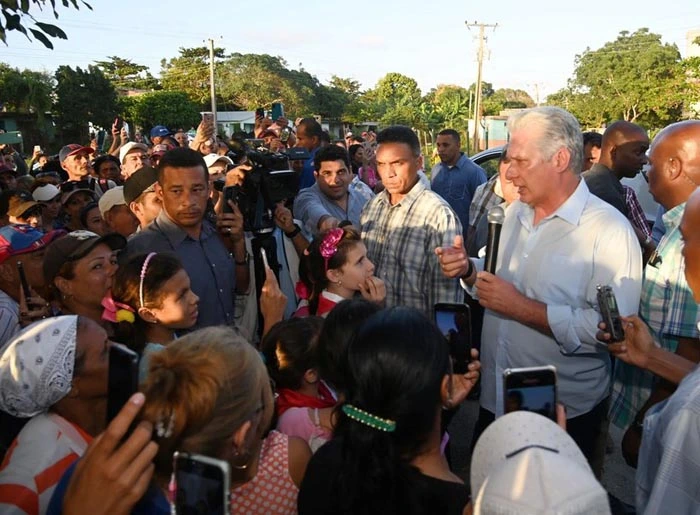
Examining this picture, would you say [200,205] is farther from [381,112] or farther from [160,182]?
[381,112]

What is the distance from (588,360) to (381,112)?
54107mm

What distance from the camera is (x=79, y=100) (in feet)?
101

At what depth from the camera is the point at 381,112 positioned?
54750 millimetres

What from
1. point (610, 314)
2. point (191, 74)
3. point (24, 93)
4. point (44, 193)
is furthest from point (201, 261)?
point (191, 74)

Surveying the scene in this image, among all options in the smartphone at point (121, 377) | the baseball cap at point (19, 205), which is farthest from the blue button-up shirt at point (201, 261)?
the baseball cap at point (19, 205)

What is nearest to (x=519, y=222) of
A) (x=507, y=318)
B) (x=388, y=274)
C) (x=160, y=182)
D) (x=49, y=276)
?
(x=507, y=318)

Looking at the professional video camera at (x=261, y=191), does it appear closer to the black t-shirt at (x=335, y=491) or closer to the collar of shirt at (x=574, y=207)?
the collar of shirt at (x=574, y=207)

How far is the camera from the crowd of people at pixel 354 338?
1.40 metres

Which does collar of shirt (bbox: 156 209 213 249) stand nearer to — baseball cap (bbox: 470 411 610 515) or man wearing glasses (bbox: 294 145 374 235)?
man wearing glasses (bbox: 294 145 374 235)

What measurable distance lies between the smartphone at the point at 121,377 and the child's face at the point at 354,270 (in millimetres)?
1840

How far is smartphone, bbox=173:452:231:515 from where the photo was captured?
1.11 metres

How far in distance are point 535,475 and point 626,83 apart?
165ft

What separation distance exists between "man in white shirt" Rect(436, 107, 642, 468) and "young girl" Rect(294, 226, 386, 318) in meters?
0.63

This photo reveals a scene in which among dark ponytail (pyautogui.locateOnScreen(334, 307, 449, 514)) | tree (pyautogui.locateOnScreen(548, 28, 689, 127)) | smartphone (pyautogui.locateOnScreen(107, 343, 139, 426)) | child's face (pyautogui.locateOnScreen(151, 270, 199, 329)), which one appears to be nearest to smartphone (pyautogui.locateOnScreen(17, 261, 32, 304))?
child's face (pyautogui.locateOnScreen(151, 270, 199, 329))
